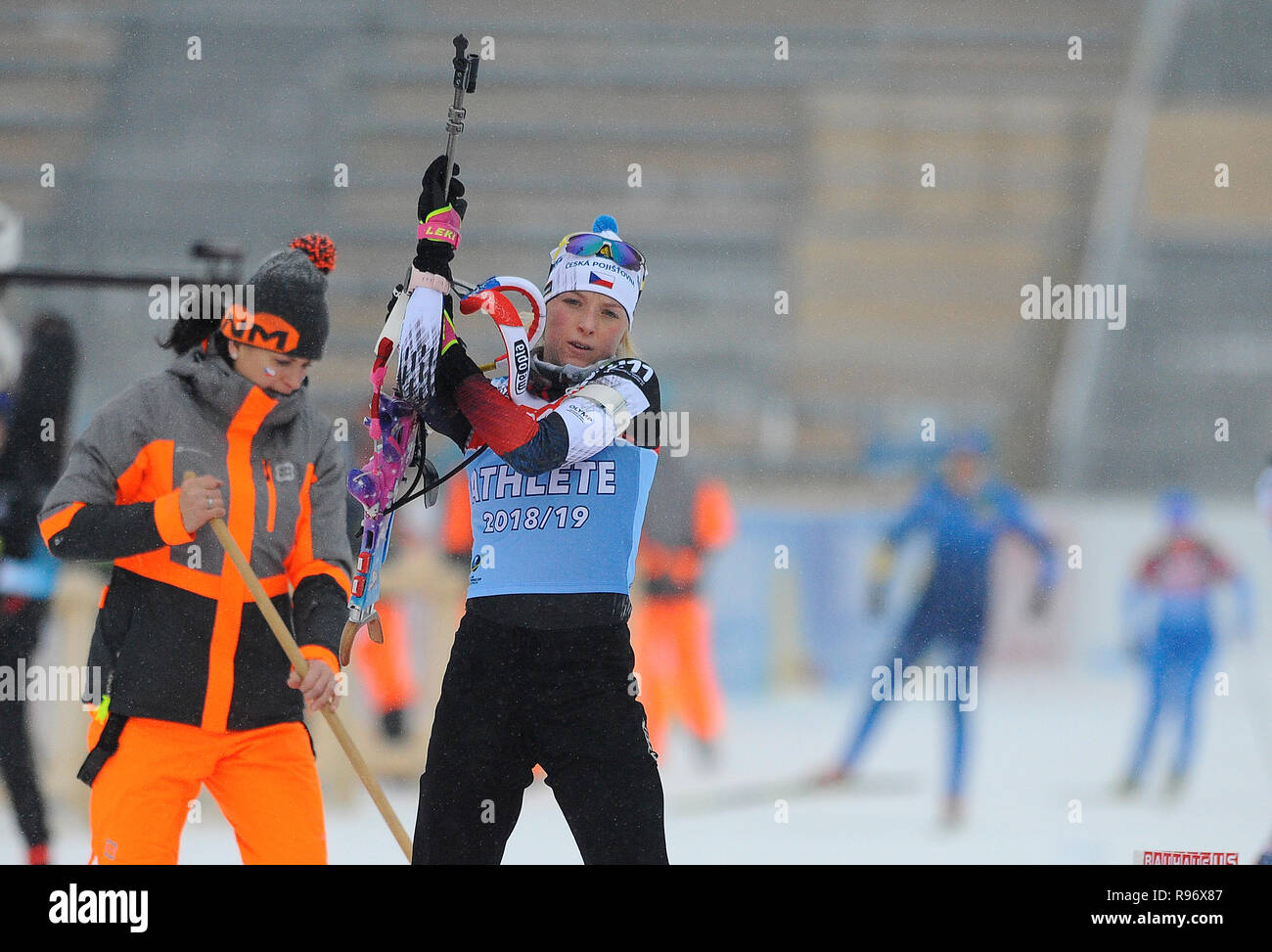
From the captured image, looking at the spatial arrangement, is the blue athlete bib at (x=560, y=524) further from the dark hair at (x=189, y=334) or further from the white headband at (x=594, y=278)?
the dark hair at (x=189, y=334)

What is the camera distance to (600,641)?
1971 millimetres


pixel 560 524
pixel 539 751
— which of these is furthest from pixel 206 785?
pixel 560 524

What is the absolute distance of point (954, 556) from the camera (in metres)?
4.95

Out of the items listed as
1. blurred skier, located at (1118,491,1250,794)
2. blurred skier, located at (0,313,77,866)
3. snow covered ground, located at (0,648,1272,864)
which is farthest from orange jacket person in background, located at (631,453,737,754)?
blurred skier, located at (0,313,77,866)

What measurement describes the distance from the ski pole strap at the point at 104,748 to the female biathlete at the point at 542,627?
452 millimetres

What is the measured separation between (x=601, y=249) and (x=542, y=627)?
58 cm

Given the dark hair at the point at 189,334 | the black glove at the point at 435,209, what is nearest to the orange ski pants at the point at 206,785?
the dark hair at the point at 189,334

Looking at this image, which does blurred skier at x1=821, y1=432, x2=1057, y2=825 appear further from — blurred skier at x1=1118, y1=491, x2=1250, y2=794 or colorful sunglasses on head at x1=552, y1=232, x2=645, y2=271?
colorful sunglasses on head at x1=552, y1=232, x2=645, y2=271

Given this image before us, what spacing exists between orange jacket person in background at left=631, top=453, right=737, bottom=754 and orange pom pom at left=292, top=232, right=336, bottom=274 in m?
3.12

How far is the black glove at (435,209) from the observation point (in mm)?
1911

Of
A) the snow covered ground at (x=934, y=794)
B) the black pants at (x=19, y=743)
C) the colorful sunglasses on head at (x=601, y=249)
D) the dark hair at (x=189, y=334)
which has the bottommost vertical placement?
the snow covered ground at (x=934, y=794)

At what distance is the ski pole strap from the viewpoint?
203 cm
